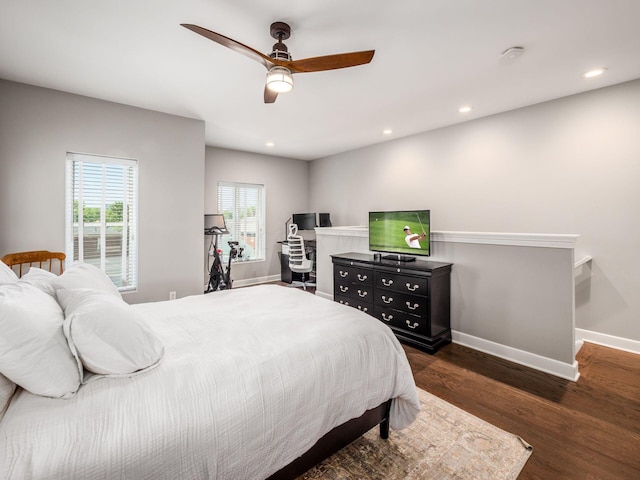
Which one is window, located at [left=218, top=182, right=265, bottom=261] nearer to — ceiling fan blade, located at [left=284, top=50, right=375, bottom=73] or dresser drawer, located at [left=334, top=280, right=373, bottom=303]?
dresser drawer, located at [left=334, top=280, right=373, bottom=303]

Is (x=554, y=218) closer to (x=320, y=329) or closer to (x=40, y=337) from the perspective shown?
(x=320, y=329)

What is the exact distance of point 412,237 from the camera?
347 centimetres

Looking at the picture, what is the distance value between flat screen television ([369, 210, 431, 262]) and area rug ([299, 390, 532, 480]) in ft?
6.02

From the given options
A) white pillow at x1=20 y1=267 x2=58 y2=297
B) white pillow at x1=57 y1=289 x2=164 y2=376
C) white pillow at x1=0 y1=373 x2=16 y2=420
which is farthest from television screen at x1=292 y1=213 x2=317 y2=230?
white pillow at x1=0 y1=373 x2=16 y2=420

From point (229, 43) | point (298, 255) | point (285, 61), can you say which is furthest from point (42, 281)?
point (298, 255)

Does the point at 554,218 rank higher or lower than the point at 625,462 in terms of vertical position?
higher

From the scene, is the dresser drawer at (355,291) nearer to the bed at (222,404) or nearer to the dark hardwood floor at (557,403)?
the dark hardwood floor at (557,403)

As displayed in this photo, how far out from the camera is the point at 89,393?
105 cm

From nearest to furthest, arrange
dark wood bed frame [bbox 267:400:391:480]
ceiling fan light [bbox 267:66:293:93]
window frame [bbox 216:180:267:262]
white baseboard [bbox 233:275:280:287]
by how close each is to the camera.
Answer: dark wood bed frame [bbox 267:400:391:480]
ceiling fan light [bbox 267:66:293:93]
window frame [bbox 216:180:267:262]
white baseboard [bbox 233:275:280:287]

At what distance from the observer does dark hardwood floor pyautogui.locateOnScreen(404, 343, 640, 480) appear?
1.67m

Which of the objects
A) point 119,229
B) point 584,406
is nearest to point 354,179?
point 119,229

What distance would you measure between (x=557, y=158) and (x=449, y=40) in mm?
2199

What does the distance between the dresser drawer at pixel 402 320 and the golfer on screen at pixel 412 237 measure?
0.79 m

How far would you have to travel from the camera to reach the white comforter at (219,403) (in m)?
0.88
